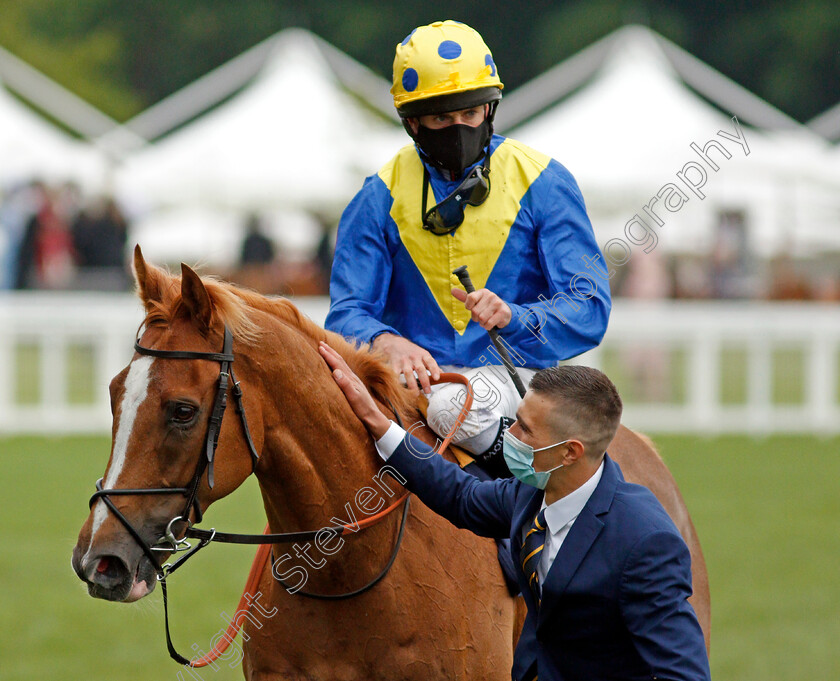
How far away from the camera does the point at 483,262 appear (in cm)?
357

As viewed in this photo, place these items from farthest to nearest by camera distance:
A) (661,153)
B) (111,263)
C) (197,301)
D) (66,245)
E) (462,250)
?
(661,153)
(66,245)
(111,263)
(462,250)
(197,301)

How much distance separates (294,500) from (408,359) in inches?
23.9

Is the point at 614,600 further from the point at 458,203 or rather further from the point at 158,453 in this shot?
the point at 458,203

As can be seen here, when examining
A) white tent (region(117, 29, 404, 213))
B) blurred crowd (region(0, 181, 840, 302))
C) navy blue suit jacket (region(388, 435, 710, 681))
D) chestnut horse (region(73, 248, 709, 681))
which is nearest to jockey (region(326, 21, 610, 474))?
chestnut horse (region(73, 248, 709, 681))

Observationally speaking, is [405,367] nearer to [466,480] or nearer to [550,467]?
[466,480]

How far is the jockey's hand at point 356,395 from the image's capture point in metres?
3.16

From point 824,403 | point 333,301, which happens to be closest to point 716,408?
point 824,403

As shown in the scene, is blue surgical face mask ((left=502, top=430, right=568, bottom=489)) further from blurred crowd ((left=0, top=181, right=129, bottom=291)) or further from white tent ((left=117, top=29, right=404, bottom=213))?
white tent ((left=117, top=29, right=404, bottom=213))

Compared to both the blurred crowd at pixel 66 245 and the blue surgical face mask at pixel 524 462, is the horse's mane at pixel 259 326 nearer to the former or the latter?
the blue surgical face mask at pixel 524 462

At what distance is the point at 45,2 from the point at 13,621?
43424 mm

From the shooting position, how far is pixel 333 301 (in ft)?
12.2

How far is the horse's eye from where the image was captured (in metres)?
2.75

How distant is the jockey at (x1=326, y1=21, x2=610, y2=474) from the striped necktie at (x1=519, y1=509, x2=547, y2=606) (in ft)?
1.89

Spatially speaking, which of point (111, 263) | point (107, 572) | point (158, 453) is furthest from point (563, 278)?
point (111, 263)
